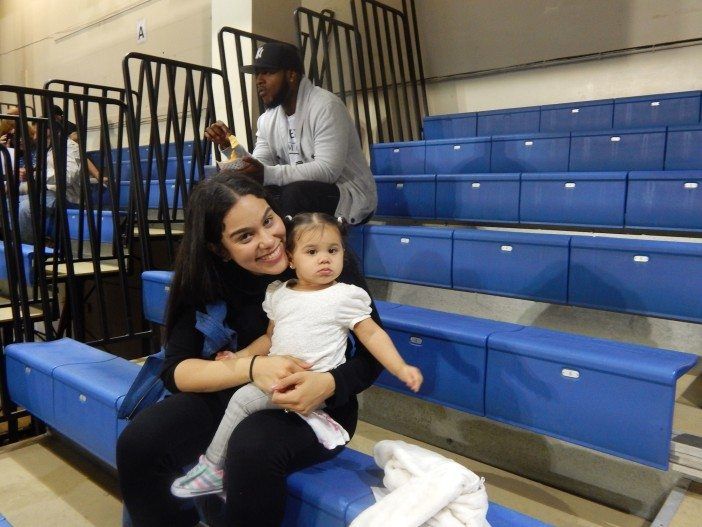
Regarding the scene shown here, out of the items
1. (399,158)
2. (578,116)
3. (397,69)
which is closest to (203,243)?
(399,158)

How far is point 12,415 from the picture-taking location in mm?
1796

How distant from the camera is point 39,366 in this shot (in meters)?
1.61

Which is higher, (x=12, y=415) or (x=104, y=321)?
(x=104, y=321)

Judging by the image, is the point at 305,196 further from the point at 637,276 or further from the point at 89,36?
the point at 89,36

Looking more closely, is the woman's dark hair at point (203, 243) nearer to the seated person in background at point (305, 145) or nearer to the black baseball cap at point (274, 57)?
the seated person in background at point (305, 145)

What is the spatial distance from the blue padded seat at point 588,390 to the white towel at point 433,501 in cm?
40

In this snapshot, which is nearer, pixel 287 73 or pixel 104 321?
pixel 287 73

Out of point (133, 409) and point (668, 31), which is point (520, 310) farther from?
point (668, 31)

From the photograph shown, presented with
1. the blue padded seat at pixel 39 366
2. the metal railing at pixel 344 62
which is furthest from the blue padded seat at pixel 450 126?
the blue padded seat at pixel 39 366

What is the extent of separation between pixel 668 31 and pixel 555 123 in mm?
721

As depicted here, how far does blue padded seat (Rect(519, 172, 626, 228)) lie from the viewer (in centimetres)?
188

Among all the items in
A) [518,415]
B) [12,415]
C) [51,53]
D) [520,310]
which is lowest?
[12,415]

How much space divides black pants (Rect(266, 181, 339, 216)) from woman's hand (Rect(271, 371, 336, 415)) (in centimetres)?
87

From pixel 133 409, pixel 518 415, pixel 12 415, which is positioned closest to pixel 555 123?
pixel 518 415
